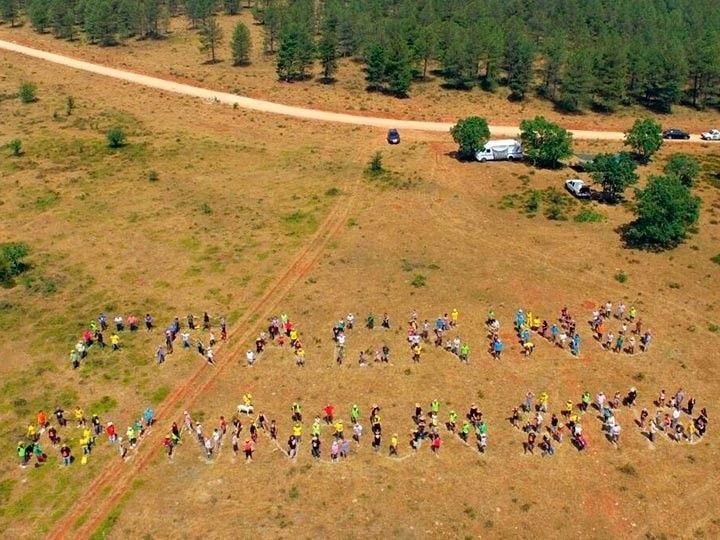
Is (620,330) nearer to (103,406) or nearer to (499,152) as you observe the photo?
(499,152)

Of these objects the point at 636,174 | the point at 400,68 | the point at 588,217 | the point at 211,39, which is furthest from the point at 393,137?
the point at 211,39

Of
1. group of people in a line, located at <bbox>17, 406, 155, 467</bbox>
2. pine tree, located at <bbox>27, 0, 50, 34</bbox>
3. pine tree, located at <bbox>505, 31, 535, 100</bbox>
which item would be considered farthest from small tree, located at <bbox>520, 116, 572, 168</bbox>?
pine tree, located at <bbox>27, 0, 50, 34</bbox>

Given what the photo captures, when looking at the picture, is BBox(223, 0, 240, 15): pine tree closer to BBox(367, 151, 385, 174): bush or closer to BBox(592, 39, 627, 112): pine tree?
BBox(592, 39, 627, 112): pine tree

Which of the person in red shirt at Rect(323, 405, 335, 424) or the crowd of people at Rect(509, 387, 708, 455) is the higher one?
the crowd of people at Rect(509, 387, 708, 455)

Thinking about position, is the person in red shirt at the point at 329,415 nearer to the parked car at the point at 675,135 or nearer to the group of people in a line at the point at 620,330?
the group of people in a line at the point at 620,330

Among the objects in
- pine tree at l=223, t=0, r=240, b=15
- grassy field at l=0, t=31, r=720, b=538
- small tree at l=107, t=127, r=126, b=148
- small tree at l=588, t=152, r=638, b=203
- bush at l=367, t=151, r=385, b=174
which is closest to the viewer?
grassy field at l=0, t=31, r=720, b=538

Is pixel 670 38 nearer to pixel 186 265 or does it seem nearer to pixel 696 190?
pixel 696 190
